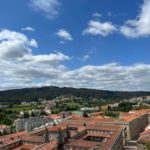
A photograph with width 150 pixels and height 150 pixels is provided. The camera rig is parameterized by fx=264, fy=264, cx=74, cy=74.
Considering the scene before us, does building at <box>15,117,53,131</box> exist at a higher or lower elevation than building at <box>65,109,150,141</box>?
lower

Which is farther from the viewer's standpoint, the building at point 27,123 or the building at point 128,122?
the building at point 27,123

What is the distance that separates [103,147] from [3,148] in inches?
816

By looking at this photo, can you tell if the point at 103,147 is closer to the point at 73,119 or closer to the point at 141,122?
the point at 73,119

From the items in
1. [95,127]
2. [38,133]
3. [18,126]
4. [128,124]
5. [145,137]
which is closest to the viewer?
[145,137]

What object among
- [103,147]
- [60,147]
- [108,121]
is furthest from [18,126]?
[103,147]

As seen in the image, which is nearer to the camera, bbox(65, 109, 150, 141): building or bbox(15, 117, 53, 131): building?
bbox(65, 109, 150, 141): building

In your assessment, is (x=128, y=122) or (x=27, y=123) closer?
(x=128, y=122)

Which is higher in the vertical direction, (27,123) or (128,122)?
(128,122)

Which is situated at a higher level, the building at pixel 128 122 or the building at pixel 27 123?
the building at pixel 128 122

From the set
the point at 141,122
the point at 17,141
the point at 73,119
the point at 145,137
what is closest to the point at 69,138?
the point at 17,141

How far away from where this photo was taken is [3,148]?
52688mm

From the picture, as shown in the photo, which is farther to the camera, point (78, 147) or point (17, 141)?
point (17, 141)

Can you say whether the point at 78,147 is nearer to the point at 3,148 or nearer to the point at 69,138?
the point at 69,138

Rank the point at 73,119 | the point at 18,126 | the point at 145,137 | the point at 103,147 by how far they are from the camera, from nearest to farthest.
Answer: the point at 103,147 → the point at 145,137 → the point at 73,119 → the point at 18,126
